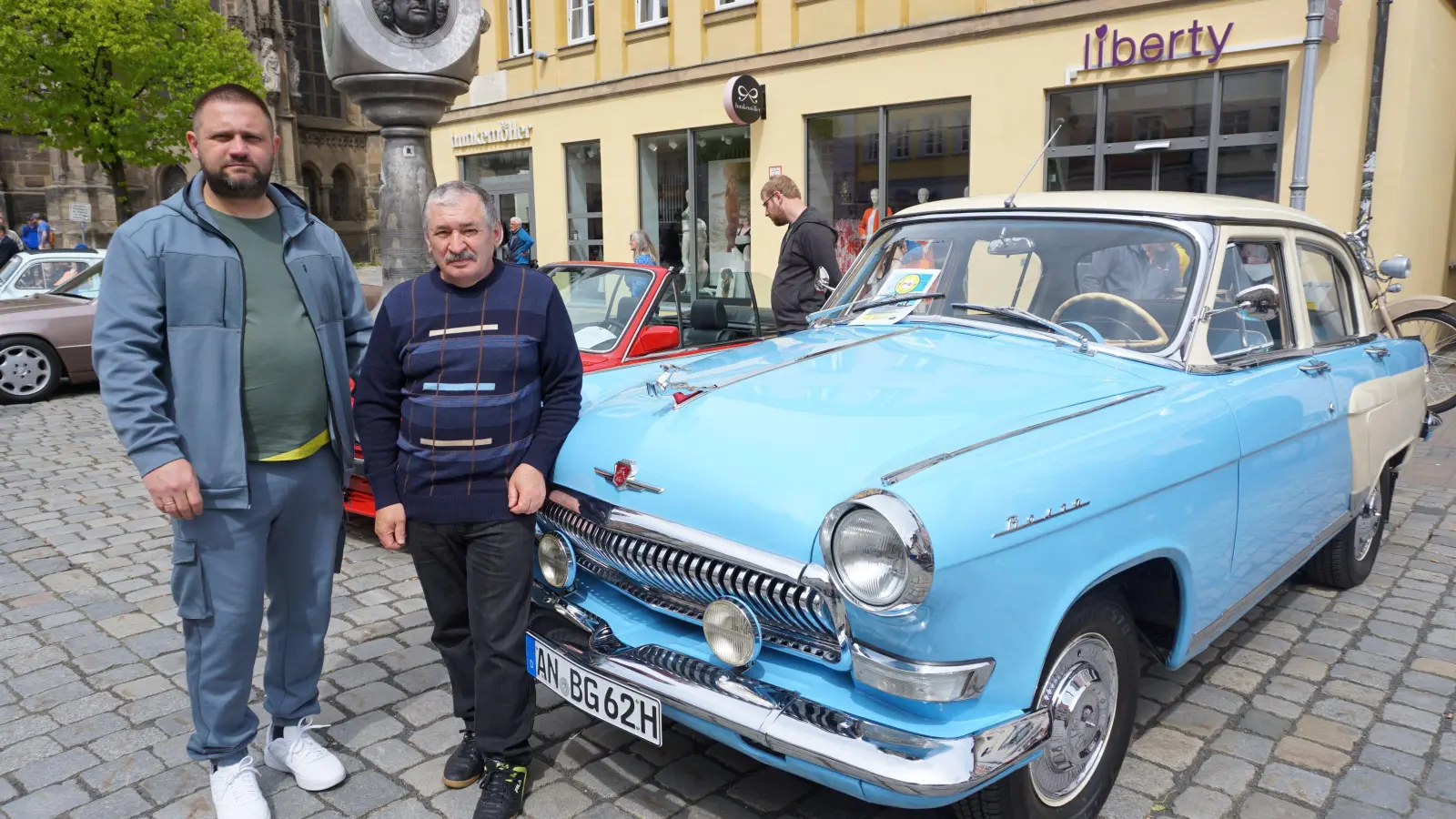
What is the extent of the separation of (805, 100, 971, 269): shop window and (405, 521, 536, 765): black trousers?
10394 mm

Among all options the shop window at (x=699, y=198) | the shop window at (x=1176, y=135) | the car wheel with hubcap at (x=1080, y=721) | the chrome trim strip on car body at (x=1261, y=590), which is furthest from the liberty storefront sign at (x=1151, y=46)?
the car wheel with hubcap at (x=1080, y=721)

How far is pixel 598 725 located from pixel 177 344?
1855 mm

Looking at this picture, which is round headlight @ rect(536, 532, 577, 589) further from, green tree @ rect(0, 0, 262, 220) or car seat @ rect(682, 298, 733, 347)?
green tree @ rect(0, 0, 262, 220)

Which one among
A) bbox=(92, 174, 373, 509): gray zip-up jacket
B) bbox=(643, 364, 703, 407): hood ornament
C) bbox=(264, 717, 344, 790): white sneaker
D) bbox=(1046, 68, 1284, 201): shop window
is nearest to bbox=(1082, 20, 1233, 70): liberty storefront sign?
bbox=(1046, 68, 1284, 201): shop window

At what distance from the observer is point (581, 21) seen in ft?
59.8

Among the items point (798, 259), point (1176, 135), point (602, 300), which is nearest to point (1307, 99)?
point (1176, 135)

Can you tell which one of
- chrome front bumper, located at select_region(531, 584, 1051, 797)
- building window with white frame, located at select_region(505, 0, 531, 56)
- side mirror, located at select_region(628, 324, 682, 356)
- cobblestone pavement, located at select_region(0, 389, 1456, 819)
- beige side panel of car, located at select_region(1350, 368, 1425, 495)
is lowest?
cobblestone pavement, located at select_region(0, 389, 1456, 819)

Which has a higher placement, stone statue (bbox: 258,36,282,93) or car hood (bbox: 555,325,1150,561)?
stone statue (bbox: 258,36,282,93)

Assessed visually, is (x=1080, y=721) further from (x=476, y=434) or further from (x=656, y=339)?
(x=656, y=339)

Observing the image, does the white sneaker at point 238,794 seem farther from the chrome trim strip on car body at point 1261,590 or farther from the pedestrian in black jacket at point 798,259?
the pedestrian in black jacket at point 798,259

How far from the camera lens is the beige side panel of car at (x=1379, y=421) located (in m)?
4.07

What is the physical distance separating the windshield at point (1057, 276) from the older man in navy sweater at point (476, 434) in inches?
65.1

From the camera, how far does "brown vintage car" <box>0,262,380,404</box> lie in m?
10.6

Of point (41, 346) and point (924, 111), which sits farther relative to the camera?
point (924, 111)
